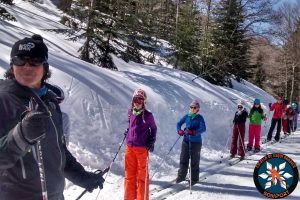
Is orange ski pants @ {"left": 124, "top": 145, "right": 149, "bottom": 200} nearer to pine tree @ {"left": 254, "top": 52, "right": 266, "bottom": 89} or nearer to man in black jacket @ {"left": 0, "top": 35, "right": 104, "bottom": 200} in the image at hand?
man in black jacket @ {"left": 0, "top": 35, "right": 104, "bottom": 200}

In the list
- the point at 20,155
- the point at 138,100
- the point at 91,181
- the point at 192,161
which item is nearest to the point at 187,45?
the point at 192,161

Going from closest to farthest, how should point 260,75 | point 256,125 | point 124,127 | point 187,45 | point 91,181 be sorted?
1. point 91,181
2. point 124,127
3. point 256,125
4. point 187,45
5. point 260,75

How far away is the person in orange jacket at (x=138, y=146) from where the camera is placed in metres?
6.48

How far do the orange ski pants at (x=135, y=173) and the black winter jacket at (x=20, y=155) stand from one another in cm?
414

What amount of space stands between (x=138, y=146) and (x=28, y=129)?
185 inches

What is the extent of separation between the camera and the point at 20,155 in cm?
200

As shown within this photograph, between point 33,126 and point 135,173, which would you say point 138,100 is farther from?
point 33,126

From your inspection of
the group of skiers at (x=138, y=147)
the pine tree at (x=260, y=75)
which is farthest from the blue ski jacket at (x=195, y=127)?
the pine tree at (x=260, y=75)

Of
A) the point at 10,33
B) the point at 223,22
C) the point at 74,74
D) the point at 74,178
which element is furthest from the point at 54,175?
the point at 223,22

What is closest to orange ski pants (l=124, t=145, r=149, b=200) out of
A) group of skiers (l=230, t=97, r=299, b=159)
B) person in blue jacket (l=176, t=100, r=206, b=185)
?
person in blue jacket (l=176, t=100, r=206, b=185)

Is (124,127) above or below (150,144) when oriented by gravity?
below

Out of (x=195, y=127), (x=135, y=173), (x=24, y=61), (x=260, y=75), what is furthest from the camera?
(x=260, y=75)

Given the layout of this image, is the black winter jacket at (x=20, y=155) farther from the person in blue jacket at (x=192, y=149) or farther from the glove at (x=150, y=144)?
the person in blue jacket at (x=192, y=149)

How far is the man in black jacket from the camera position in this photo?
6.33 ft
